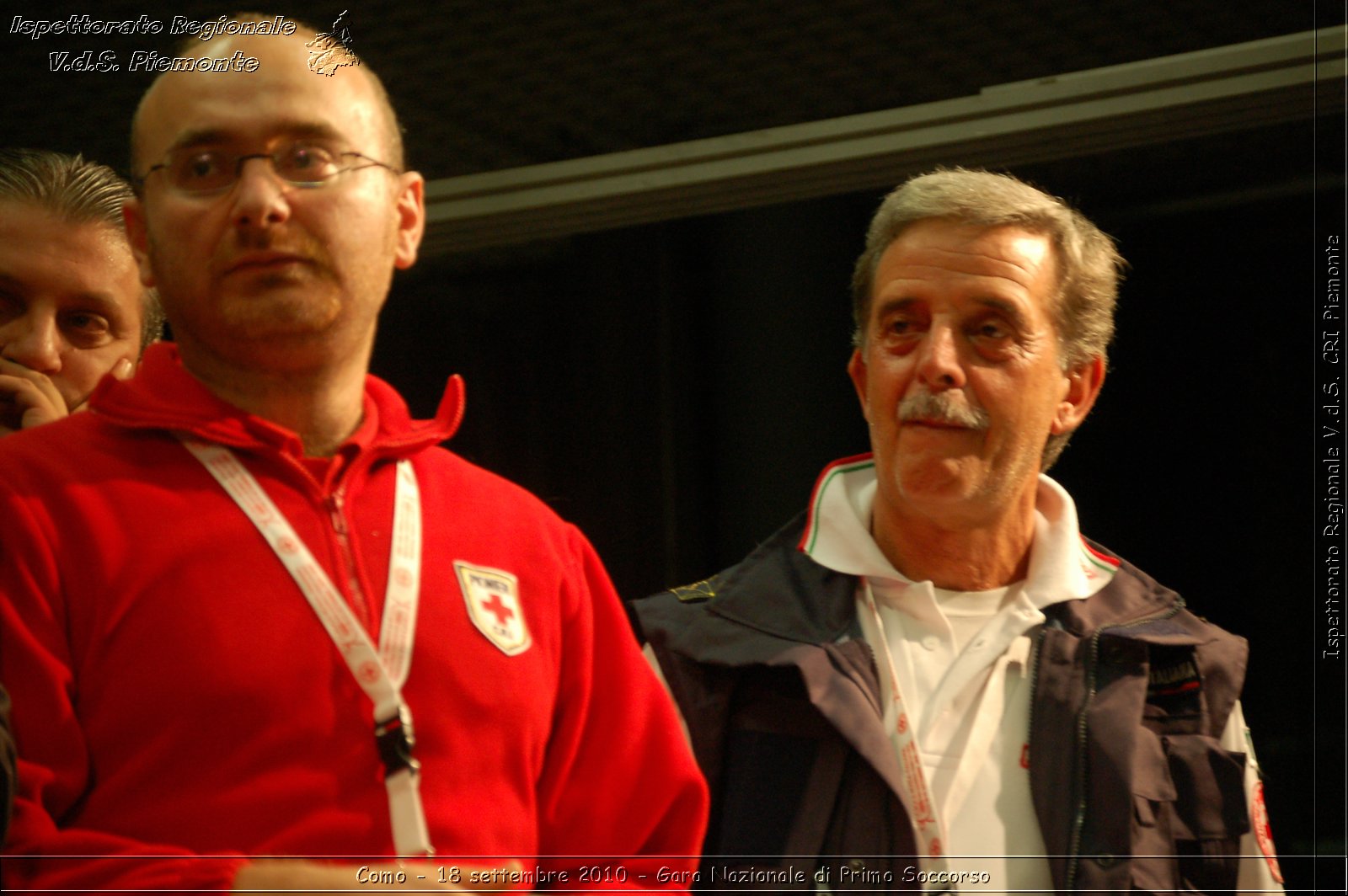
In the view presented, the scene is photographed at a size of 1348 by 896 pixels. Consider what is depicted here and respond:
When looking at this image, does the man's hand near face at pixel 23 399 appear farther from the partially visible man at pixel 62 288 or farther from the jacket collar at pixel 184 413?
the jacket collar at pixel 184 413

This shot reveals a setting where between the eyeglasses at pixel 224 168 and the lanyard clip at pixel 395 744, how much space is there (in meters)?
0.57

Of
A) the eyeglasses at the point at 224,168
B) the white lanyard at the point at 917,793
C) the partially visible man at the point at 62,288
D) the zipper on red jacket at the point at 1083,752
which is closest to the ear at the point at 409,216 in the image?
the eyeglasses at the point at 224,168

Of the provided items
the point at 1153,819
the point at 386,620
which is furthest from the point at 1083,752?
the point at 386,620

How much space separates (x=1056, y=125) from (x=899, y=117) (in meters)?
0.22

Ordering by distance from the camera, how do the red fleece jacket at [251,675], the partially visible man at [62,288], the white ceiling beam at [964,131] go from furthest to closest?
1. the white ceiling beam at [964,131]
2. the partially visible man at [62,288]
3. the red fleece jacket at [251,675]

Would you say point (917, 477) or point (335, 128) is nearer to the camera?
point (335, 128)

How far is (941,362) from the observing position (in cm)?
218

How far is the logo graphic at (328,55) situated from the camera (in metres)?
1.69

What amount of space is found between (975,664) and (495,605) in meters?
0.81

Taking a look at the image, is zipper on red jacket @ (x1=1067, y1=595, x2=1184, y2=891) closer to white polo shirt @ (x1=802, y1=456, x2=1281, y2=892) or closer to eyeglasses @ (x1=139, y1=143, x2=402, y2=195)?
white polo shirt @ (x1=802, y1=456, x2=1281, y2=892)

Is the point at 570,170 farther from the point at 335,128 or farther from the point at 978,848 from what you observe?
the point at 978,848

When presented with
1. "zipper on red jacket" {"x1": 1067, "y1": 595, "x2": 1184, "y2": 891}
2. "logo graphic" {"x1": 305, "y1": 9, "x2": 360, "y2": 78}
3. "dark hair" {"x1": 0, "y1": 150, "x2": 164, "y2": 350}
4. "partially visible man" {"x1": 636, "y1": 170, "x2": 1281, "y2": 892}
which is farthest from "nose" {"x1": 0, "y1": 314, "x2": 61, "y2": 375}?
"zipper on red jacket" {"x1": 1067, "y1": 595, "x2": 1184, "y2": 891}

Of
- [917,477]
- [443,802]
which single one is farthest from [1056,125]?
[443,802]

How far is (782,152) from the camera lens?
87.4 inches
